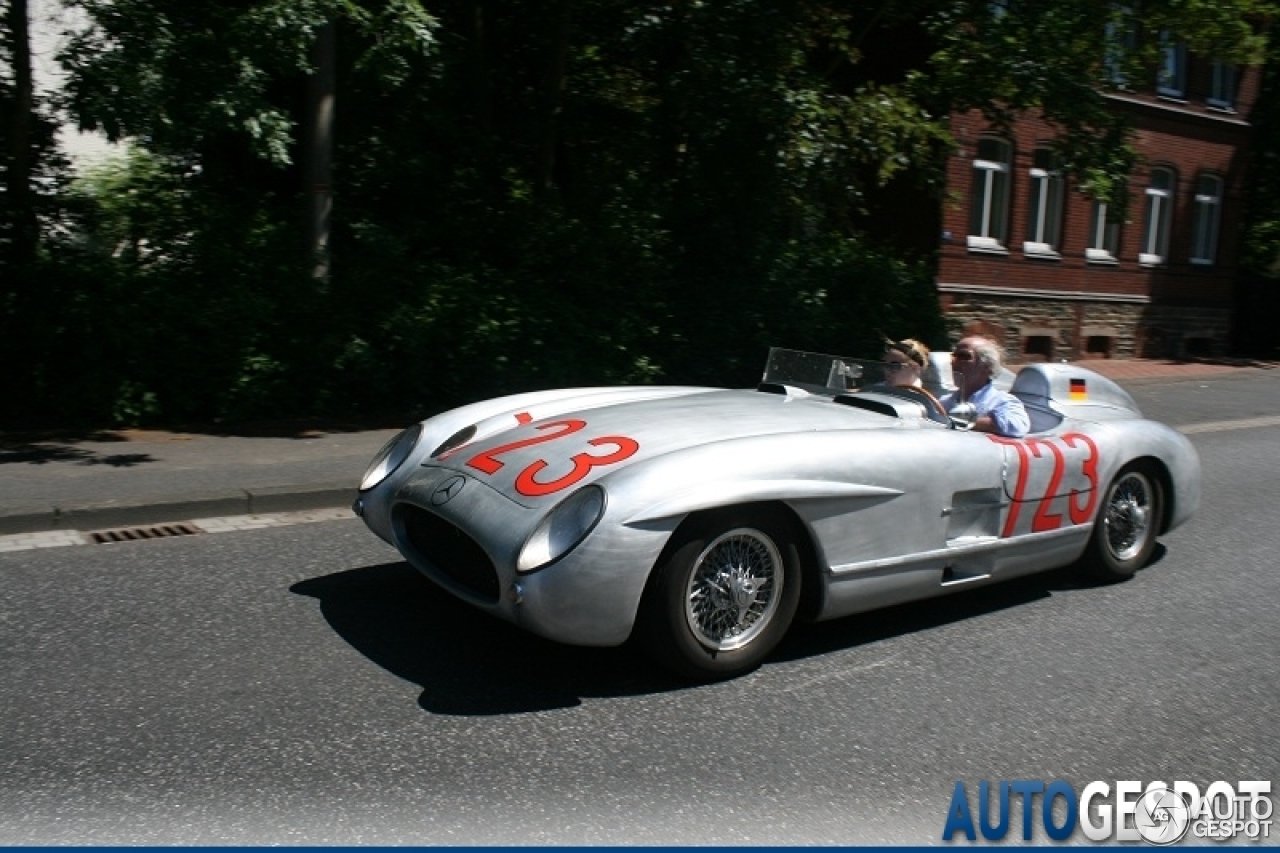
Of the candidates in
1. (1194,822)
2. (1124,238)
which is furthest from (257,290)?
(1124,238)

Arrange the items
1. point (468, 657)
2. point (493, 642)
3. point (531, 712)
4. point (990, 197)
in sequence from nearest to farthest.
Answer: point (531, 712)
point (468, 657)
point (493, 642)
point (990, 197)

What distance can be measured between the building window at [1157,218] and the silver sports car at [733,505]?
18.8 meters

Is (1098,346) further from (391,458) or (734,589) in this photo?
(734,589)

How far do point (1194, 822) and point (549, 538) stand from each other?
87.2 inches

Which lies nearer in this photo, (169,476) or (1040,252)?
(169,476)

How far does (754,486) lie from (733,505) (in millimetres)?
105

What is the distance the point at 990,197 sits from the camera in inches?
795

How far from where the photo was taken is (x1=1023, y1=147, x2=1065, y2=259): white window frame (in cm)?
2075

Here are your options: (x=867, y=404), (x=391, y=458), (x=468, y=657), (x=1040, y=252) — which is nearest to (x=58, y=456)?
(x=391, y=458)

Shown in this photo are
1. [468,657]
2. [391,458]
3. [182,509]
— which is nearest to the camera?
[468,657]

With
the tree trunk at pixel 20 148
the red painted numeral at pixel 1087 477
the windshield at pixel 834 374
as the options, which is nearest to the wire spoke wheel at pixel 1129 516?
the red painted numeral at pixel 1087 477

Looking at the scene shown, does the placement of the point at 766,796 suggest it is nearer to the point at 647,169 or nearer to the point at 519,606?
the point at 519,606

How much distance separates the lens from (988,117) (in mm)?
13547

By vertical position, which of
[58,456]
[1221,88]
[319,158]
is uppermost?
[1221,88]
